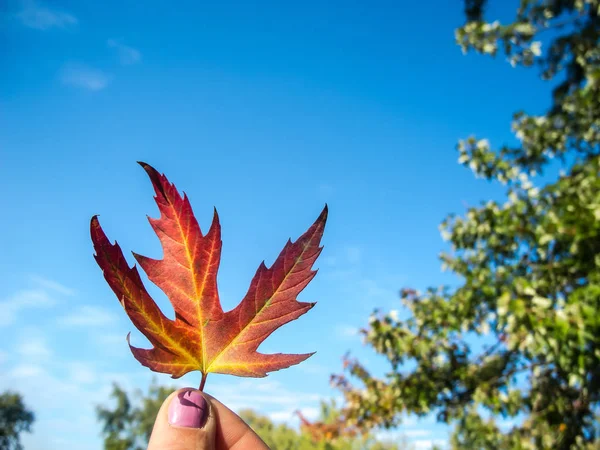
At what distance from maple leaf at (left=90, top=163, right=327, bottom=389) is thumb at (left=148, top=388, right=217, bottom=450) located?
0.47 ft

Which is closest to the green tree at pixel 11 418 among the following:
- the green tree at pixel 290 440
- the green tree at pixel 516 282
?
the green tree at pixel 290 440

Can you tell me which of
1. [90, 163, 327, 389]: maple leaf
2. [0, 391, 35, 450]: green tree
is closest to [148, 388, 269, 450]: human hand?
[90, 163, 327, 389]: maple leaf

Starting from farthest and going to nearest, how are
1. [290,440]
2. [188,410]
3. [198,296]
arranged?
[290,440] → [188,410] → [198,296]

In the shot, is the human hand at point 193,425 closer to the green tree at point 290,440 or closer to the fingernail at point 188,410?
the fingernail at point 188,410

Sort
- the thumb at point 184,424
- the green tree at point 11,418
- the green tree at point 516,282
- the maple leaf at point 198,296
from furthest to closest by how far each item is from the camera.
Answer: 1. the green tree at point 11,418
2. the green tree at point 516,282
3. the thumb at point 184,424
4. the maple leaf at point 198,296

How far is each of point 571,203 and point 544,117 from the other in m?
2.18

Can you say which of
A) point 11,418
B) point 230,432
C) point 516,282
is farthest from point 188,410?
point 11,418

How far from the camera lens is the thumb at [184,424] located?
1.27 metres

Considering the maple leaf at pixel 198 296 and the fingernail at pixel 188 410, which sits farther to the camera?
the fingernail at pixel 188 410

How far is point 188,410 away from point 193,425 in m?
0.04

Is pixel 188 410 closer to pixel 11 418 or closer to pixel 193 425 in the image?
pixel 193 425

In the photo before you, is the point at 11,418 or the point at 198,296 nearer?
the point at 198,296

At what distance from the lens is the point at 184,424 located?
1.27 m

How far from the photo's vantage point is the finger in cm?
136
